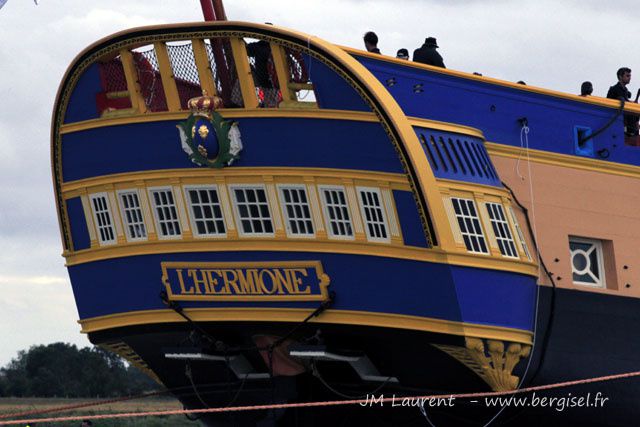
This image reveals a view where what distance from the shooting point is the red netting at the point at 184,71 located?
2003cm

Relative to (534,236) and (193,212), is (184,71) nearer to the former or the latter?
(193,212)

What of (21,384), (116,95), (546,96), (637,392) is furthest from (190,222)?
(21,384)

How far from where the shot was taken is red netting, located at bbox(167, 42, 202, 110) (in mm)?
20031

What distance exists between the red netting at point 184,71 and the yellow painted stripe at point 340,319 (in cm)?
248

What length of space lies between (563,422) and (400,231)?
12.4 feet

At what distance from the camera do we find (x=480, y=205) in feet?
65.4

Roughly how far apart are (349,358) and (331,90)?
3099 mm

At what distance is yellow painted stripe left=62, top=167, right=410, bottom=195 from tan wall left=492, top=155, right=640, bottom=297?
6.41 ft

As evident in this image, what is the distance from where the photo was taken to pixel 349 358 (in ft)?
65.4

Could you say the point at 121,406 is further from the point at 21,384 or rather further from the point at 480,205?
the point at 480,205

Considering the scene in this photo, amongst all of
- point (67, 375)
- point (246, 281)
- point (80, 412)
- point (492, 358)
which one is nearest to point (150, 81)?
point (246, 281)

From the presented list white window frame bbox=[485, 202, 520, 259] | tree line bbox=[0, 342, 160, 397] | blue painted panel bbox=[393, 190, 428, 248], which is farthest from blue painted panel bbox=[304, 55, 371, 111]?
tree line bbox=[0, 342, 160, 397]

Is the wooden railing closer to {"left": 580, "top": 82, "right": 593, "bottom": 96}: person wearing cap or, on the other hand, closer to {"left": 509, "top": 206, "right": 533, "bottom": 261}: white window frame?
{"left": 509, "top": 206, "right": 533, "bottom": 261}: white window frame

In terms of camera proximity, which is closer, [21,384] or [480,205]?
[480,205]
